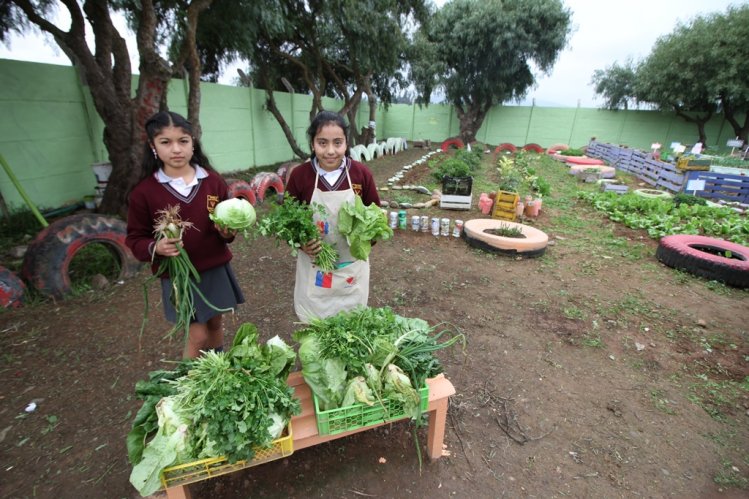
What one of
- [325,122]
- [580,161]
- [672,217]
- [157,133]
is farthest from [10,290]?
[580,161]

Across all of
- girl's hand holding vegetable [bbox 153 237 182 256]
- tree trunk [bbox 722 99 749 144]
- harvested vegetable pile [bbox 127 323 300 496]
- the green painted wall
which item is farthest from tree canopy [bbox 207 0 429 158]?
tree trunk [bbox 722 99 749 144]

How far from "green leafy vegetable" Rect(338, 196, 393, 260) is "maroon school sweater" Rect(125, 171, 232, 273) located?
811 millimetres

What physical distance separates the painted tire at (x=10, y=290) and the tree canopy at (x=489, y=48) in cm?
1697

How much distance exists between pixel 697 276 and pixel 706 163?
677 cm

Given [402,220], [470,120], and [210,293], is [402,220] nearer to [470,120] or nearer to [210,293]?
[210,293]

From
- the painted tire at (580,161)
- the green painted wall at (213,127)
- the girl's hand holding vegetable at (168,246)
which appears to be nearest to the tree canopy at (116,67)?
the green painted wall at (213,127)

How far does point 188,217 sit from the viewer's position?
2.12 m

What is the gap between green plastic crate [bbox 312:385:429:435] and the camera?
1.84 metres

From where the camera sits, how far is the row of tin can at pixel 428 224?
6.60m

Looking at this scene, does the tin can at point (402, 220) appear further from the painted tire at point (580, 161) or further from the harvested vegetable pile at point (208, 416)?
the painted tire at point (580, 161)

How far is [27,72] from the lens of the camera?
6121 mm

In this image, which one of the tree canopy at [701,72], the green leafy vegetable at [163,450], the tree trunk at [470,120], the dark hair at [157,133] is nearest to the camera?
the green leafy vegetable at [163,450]

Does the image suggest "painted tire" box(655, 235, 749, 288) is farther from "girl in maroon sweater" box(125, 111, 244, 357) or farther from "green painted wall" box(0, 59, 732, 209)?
"green painted wall" box(0, 59, 732, 209)

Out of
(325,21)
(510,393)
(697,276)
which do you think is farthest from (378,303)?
(325,21)
